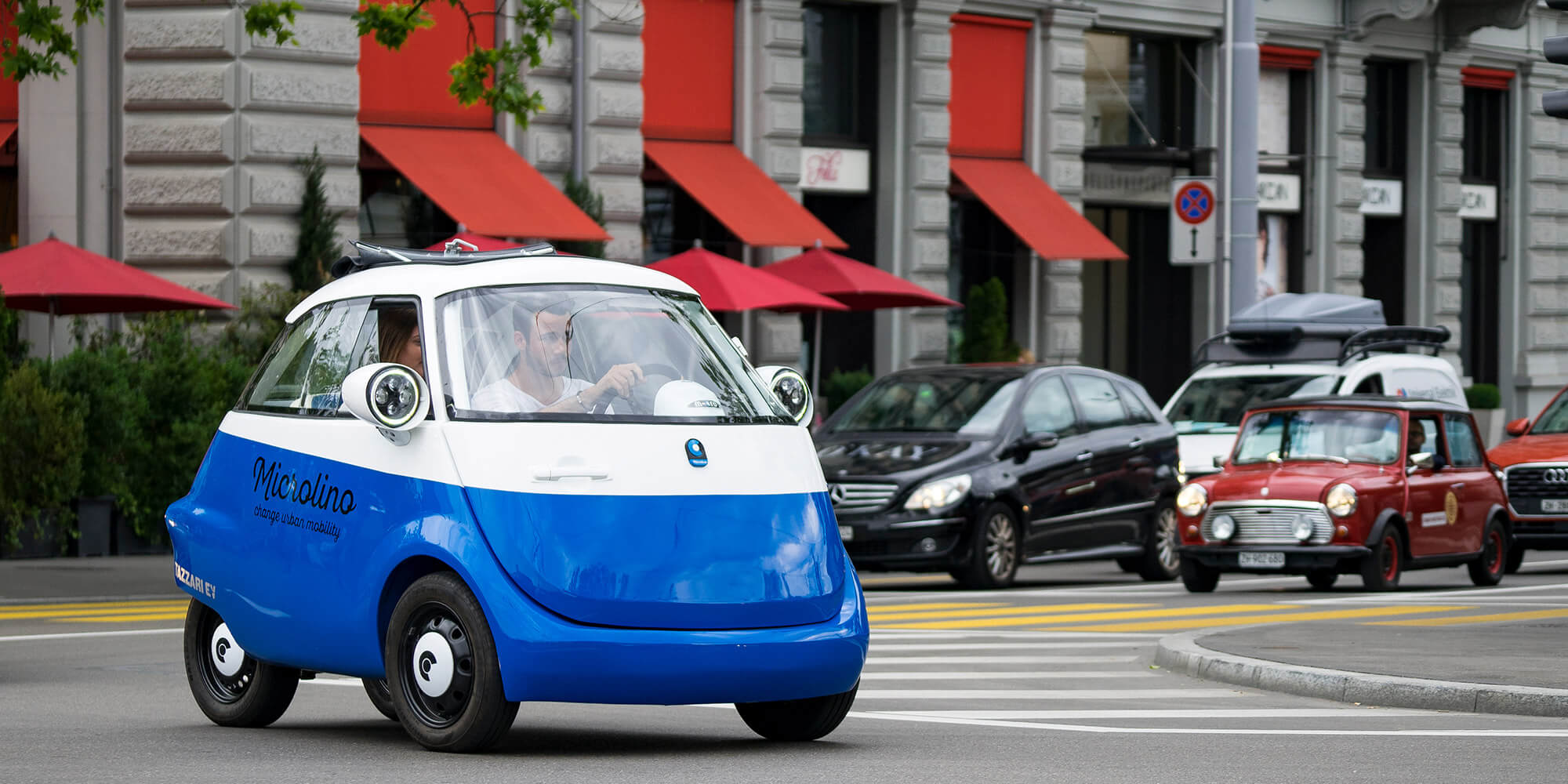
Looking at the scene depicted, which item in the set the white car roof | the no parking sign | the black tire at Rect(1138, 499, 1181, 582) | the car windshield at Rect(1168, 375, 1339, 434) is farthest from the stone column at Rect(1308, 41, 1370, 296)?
the white car roof

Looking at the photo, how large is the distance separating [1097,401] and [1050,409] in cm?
68

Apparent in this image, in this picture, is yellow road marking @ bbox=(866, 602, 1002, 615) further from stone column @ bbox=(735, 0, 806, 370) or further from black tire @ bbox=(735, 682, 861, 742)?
stone column @ bbox=(735, 0, 806, 370)

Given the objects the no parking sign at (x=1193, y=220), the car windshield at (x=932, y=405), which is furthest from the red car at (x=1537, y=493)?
the no parking sign at (x=1193, y=220)

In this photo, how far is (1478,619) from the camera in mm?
15930

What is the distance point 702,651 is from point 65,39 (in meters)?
12.2

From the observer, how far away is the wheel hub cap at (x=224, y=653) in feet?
32.0

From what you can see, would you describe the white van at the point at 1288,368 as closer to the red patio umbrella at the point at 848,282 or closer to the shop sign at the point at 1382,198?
the red patio umbrella at the point at 848,282

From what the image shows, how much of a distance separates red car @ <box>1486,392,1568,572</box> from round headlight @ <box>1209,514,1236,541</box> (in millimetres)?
3991

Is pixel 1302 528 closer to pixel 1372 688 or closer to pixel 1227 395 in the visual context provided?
pixel 1227 395

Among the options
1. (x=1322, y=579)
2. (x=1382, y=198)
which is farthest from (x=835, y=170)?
(x=1382, y=198)

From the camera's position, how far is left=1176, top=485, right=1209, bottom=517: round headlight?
61.8 feet

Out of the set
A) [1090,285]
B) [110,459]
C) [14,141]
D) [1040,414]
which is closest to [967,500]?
[1040,414]

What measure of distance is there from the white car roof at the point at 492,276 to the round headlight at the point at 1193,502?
9.97m

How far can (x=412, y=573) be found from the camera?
874 cm
